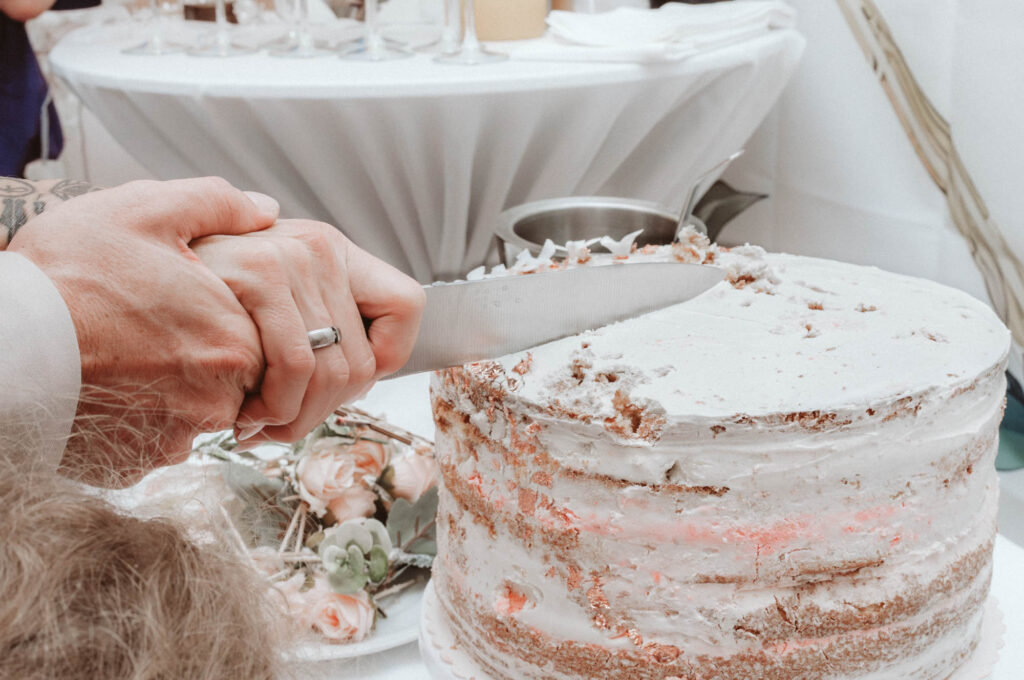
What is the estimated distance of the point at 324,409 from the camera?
0.55m

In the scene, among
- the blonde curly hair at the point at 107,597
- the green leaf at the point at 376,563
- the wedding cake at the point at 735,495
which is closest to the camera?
the blonde curly hair at the point at 107,597

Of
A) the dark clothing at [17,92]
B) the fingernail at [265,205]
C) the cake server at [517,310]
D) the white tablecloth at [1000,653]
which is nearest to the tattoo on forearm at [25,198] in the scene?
the fingernail at [265,205]

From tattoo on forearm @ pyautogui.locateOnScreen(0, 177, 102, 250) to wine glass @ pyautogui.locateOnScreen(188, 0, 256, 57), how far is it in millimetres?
600

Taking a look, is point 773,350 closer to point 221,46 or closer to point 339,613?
point 339,613

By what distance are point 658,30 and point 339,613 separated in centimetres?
84

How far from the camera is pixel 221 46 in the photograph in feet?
4.26

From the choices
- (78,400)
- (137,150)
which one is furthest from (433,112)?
(78,400)

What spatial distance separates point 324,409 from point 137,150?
0.84 metres

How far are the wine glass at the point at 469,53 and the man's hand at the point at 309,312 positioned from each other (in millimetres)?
684

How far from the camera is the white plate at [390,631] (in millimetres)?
643

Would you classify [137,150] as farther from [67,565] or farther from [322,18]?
[67,565]

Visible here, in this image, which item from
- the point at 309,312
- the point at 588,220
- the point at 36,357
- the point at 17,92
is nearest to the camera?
the point at 36,357

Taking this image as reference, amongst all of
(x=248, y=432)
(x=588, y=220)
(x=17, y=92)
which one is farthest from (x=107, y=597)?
(x=17, y=92)

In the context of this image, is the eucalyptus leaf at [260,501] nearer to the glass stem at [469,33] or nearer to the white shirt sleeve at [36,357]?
the white shirt sleeve at [36,357]
